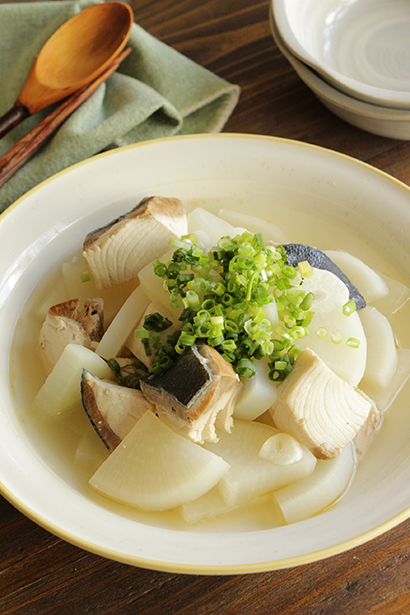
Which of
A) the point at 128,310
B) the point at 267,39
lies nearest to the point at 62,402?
the point at 128,310

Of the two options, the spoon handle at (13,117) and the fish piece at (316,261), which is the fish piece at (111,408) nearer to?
the fish piece at (316,261)

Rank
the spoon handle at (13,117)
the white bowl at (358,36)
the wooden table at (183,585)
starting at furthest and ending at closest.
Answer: the white bowl at (358,36) → the spoon handle at (13,117) → the wooden table at (183,585)

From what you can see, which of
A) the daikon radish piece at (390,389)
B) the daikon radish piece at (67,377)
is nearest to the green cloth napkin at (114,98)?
the daikon radish piece at (67,377)

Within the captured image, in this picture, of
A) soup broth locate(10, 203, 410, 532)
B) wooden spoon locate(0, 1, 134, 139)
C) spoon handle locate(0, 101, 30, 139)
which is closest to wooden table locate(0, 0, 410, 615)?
soup broth locate(10, 203, 410, 532)

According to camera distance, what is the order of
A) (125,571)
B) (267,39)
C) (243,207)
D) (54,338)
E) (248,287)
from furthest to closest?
1. (267,39)
2. (243,207)
3. (54,338)
4. (248,287)
5. (125,571)

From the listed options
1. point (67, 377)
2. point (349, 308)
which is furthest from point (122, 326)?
point (349, 308)

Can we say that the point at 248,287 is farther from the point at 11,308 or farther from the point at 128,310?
the point at 11,308
